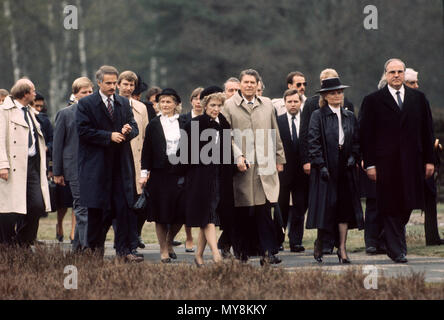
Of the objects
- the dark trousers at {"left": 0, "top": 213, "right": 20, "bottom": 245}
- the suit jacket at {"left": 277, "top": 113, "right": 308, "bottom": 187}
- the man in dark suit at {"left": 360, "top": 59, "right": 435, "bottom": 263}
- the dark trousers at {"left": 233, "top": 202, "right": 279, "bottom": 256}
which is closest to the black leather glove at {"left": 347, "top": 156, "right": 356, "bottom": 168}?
the man in dark suit at {"left": 360, "top": 59, "right": 435, "bottom": 263}

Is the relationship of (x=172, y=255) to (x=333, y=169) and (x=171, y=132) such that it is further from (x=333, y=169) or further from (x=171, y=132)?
(x=333, y=169)

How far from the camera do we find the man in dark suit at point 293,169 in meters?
13.5

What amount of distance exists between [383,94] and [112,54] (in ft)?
154

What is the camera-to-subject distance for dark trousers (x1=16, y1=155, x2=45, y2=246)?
1231 cm

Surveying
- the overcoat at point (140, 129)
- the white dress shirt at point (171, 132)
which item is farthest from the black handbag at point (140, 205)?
the overcoat at point (140, 129)

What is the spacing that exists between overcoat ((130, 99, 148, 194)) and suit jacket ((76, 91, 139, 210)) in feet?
5.79

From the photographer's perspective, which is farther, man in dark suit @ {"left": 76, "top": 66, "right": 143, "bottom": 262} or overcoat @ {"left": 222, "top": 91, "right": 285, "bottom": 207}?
overcoat @ {"left": 222, "top": 91, "right": 285, "bottom": 207}

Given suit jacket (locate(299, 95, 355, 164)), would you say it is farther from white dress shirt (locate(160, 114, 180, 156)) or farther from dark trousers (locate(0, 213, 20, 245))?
dark trousers (locate(0, 213, 20, 245))

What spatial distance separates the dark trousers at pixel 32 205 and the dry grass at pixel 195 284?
200 centimetres

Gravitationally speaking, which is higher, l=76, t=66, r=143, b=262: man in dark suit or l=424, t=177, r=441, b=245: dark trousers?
l=76, t=66, r=143, b=262: man in dark suit

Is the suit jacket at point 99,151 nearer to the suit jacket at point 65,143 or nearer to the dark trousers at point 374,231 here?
the suit jacket at point 65,143

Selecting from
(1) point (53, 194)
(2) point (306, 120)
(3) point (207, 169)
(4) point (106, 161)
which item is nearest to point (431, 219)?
(2) point (306, 120)

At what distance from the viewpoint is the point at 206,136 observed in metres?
11.0
